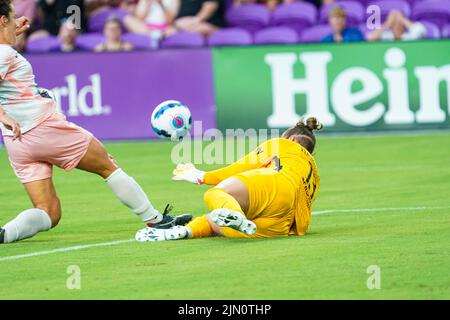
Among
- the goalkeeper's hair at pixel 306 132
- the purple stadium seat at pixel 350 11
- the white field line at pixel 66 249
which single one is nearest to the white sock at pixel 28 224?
the white field line at pixel 66 249

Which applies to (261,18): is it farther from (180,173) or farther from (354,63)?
(180,173)

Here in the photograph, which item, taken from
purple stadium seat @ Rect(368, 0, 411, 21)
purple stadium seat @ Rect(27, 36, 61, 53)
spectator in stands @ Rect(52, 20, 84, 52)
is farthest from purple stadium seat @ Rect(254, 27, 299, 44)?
purple stadium seat @ Rect(27, 36, 61, 53)

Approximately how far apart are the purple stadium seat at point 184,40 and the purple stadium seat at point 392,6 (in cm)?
319

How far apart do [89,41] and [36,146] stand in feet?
38.1

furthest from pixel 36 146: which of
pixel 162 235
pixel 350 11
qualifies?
pixel 350 11

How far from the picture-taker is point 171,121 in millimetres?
10125

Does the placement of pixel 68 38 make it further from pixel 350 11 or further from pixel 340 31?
pixel 350 11

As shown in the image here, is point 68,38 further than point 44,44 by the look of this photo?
No

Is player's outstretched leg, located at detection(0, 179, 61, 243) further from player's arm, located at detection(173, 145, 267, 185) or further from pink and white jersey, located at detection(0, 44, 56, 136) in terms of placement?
player's arm, located at detection(173, 145, 267, 185)

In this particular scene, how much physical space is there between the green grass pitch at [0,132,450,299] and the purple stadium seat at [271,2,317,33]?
752 centimetres

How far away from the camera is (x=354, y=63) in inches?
735

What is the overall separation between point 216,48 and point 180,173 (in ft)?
32.6
